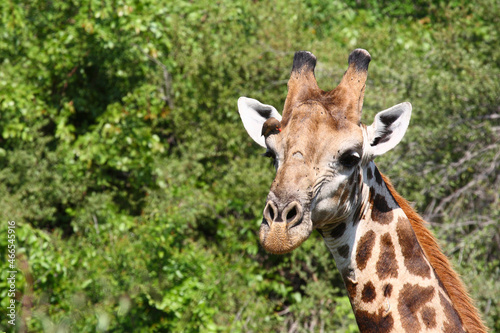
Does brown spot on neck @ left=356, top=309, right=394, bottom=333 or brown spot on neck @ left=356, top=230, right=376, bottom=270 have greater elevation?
brown spot on neck @ left=356, top=230, right=376, bottom=270

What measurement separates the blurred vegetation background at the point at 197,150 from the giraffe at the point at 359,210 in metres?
2.96

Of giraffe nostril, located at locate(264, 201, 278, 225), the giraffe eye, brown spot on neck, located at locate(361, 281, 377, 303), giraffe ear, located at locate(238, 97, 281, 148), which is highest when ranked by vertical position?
the giraffe eye

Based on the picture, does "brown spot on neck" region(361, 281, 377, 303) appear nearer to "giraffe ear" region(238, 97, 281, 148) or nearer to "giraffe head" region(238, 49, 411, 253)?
"giraffe head" region(238, 49, 411, 253)

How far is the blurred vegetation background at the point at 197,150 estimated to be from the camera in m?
6.34

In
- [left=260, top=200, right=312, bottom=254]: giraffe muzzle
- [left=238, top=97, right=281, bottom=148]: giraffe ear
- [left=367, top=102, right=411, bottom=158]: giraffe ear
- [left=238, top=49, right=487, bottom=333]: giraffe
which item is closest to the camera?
[left=260, top=200, right=312, bottom=254]: giraffe muzzle

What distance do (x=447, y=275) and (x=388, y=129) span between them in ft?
2.83

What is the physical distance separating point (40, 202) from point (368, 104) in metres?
4.53

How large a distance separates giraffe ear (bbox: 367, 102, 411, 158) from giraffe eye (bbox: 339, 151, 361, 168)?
0.15 m

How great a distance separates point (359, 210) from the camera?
3105 millimetres

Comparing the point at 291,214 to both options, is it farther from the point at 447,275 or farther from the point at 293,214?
the point at 447,275

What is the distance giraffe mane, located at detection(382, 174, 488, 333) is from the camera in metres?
3.05

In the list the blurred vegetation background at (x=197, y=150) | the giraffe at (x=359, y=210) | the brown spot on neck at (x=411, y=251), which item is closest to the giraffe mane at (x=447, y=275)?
the giraffe at (x=359, y=210)

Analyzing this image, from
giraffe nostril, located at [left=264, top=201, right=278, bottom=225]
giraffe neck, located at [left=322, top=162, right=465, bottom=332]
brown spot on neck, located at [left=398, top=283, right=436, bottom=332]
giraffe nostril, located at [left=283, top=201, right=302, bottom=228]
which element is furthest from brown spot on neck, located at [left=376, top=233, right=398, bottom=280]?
giraffe nostril, located at [left=264, top=201, right=278, bottom=225]

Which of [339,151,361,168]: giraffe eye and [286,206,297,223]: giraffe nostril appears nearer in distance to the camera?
[286,206,297,223]: giraffe nostril
